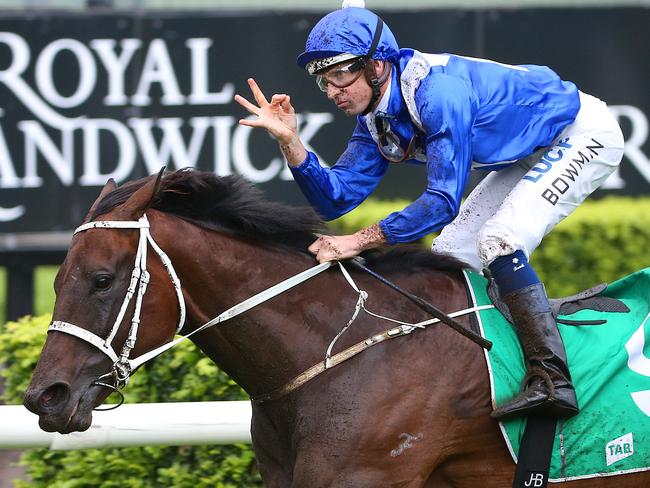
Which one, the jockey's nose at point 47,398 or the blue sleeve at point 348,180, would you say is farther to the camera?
the blue sleeve at point 348,180

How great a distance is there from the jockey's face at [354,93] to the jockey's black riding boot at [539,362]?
0.79m

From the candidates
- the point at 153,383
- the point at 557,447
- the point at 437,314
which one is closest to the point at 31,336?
the point at 153,383

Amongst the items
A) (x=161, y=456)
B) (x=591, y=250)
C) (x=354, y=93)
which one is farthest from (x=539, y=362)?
(x=591, y=250)

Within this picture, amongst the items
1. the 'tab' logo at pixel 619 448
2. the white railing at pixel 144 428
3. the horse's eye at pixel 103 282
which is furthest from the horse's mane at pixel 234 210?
the white railing at pixel 144 428

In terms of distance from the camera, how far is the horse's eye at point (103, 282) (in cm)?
320

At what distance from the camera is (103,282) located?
126 inches

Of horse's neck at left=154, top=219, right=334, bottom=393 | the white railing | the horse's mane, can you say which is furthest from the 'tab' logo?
the white railing

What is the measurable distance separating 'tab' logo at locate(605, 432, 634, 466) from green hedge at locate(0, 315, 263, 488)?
5.80 ft

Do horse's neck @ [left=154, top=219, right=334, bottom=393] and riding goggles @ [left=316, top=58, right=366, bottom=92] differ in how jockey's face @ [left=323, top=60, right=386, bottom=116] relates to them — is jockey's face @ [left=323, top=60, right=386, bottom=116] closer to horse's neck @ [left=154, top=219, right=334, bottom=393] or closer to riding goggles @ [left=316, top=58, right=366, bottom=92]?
riding goggles @ [left=316, top=58, right=366, bottom=92]

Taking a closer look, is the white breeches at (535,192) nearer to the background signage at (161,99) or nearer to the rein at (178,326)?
the rein at (178,326)

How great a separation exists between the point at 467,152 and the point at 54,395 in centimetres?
146

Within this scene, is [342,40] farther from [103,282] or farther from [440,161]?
[103,282]

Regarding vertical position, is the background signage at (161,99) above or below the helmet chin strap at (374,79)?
below

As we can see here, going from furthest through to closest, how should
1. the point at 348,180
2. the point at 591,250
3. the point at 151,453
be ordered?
the point at 591,250, the point at 151,453, the point at 348,180
